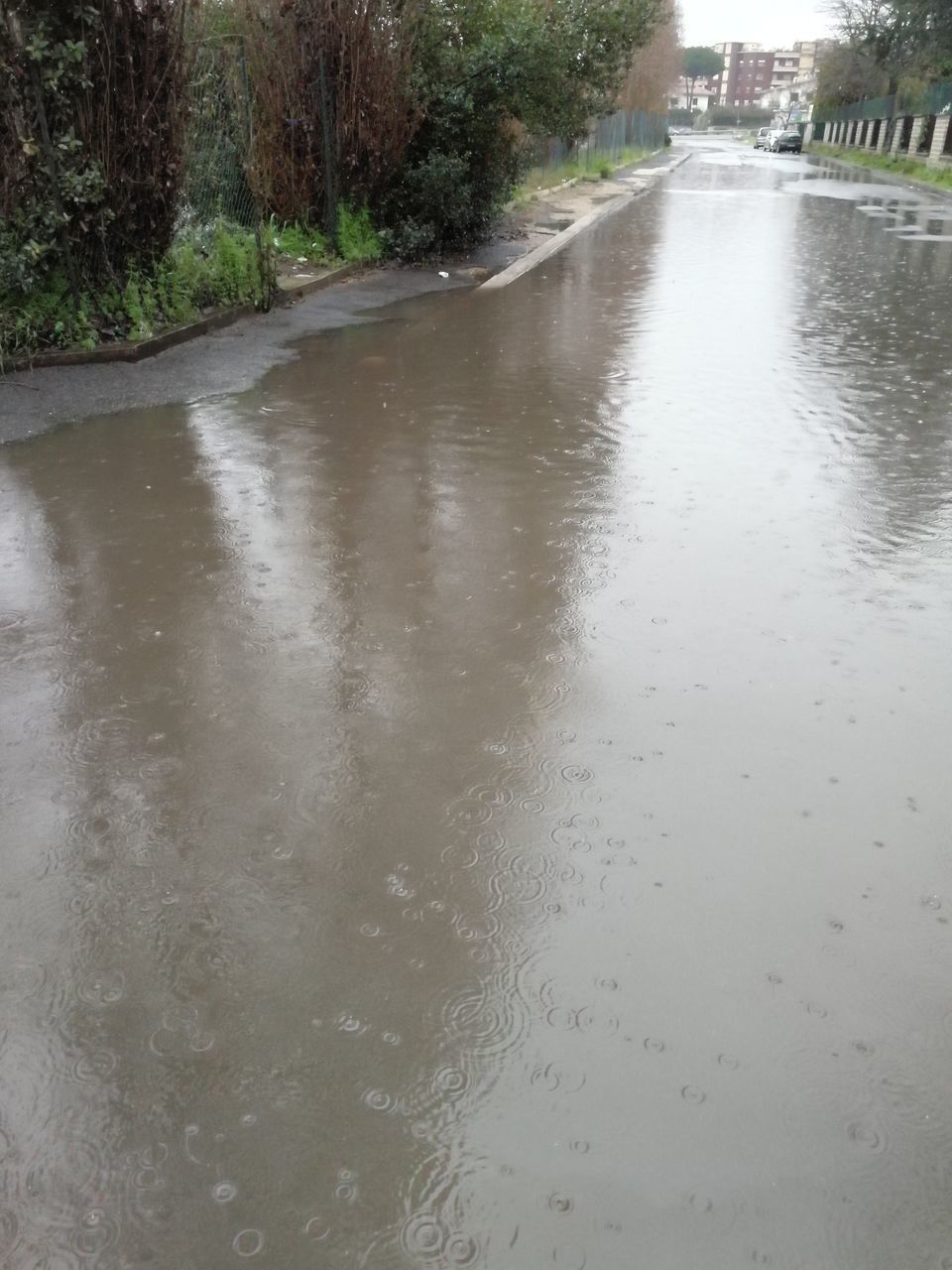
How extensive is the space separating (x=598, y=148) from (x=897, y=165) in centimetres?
1348

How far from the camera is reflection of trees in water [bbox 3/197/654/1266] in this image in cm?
234

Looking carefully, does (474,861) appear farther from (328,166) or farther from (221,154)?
(328,166)

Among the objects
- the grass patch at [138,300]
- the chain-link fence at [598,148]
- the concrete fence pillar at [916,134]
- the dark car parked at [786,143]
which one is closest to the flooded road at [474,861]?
the grass patch at [138,300]

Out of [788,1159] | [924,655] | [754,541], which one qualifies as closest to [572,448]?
[754,541]

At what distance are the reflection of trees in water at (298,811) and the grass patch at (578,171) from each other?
65.9 feet

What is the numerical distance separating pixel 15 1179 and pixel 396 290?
41.3 feet

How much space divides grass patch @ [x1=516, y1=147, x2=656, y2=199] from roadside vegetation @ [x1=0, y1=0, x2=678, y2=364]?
29.2 feet

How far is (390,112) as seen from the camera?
47.0 ft

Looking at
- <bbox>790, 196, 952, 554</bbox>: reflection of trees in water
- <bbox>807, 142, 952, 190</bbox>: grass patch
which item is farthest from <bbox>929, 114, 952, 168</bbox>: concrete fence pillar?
<bbox>790, 196, 952, 554</bbox>: reflection of trees in water

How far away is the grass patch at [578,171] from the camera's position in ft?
93.0

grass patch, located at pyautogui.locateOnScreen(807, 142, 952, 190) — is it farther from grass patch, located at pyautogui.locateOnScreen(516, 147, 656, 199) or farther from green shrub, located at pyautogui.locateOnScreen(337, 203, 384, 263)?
green shrub, located at pyautogui.locateOnScreen(337, 203, 384, 263)

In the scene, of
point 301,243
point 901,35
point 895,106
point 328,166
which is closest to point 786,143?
point 895,106

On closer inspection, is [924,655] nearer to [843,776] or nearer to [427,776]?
[843,776]

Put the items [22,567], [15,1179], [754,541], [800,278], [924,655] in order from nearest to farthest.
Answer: [15,1179] < [924,655] < [22,567] < [754,541] < [800,278]
